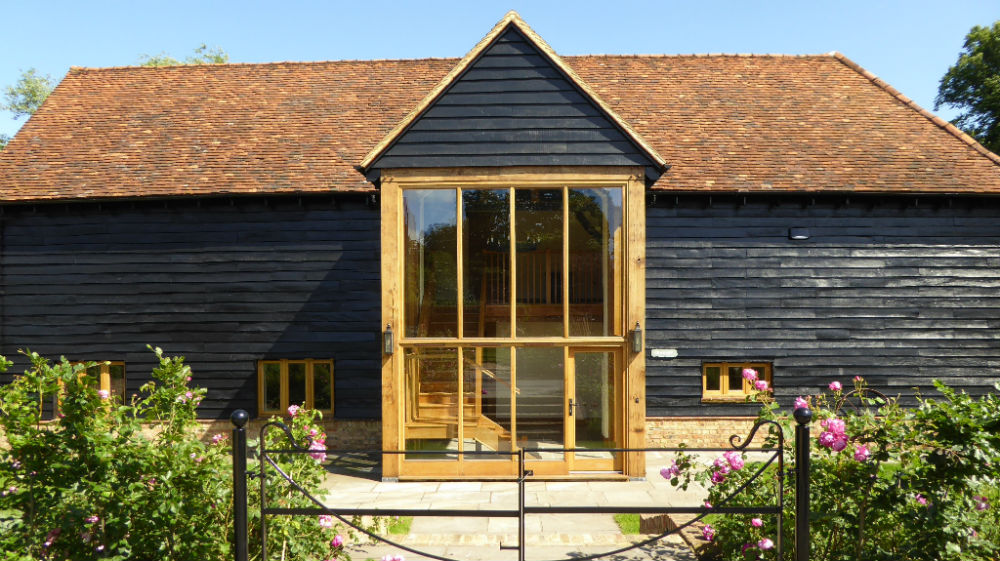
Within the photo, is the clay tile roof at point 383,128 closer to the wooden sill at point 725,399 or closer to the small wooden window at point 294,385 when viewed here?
the small wooden window at point 294,385

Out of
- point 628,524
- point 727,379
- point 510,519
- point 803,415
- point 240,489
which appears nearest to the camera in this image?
point 803,415

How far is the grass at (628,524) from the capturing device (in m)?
6.98

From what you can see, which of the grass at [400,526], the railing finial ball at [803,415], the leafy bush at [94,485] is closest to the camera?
the railing finial ball at [803,415]

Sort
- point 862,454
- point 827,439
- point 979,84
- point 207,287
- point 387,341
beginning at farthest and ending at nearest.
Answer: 1. point 979,84
2. point 207,287
3. point 387,341
4. point 827,439
5. point 862,454

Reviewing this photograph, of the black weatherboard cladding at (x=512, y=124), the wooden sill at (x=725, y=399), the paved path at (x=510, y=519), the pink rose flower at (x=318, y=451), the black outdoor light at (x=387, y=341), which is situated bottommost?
the paved path at (x=510, y=519)

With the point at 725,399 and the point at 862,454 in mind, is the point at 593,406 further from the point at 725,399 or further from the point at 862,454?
the point at 862,454

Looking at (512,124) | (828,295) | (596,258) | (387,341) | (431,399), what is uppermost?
→ (512,124)

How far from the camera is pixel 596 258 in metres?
9.02

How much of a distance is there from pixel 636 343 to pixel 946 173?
7587mm

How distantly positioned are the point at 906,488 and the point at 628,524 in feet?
11.7

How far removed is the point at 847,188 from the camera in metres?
10.6

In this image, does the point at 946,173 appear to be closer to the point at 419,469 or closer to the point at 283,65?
the point at 419,469

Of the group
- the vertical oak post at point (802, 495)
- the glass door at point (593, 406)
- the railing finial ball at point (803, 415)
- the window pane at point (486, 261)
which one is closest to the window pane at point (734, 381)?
the glass door at point (593, 406)

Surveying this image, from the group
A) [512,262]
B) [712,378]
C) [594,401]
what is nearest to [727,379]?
[712,378]
